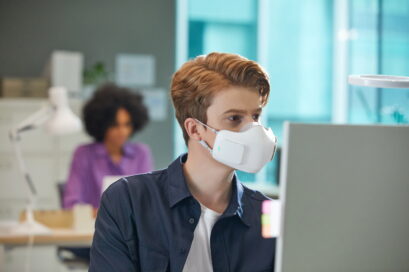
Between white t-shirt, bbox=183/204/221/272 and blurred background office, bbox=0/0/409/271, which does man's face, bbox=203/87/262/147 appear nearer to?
white t-shirt, bbox=183/204/221/272

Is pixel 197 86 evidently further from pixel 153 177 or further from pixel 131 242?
pixel 131 242

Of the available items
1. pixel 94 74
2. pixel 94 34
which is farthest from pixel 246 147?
pixel 94 34

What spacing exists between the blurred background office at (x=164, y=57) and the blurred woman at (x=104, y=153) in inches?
23.8

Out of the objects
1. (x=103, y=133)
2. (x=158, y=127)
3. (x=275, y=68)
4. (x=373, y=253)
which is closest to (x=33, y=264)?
(x=103, y=133)

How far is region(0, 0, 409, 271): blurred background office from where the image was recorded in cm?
557

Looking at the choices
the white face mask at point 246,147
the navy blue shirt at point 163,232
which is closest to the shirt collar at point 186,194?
the navy blue shirt at point 163,232

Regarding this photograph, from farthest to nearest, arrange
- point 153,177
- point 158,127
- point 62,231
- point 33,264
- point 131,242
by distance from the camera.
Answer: point 158,127 → point 33,264 → point 62,231 → point 153,177 → point 131,242

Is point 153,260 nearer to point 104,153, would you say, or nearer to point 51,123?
point 51,123

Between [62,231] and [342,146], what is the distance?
271cm

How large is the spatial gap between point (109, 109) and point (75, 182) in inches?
22.3

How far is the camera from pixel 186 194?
70.0 inches

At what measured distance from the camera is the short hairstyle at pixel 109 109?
4480 millimetres

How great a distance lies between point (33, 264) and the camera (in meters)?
5.12

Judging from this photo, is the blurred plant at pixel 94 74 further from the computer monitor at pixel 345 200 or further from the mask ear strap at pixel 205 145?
the computer monitor at pixel 345 200
